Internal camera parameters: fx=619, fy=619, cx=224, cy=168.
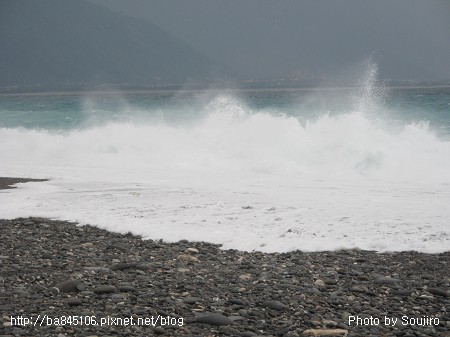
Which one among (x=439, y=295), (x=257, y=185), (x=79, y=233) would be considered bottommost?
(x=439, y=295)

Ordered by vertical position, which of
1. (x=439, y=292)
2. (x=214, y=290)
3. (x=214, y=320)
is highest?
(x=439, y=292)

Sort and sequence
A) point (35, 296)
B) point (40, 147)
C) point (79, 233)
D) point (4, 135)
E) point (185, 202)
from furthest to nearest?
point (4, 135), point (40, 147), point (185, 202), point (79, 233), point (35, 296)

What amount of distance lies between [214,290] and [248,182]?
27.7 feet

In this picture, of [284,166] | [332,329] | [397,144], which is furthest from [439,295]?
[397,144]

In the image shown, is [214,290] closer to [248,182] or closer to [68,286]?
[68,286]

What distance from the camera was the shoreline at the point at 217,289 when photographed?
5.17 metres

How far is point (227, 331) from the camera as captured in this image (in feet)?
16.5

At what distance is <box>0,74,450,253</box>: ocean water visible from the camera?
8.84 m

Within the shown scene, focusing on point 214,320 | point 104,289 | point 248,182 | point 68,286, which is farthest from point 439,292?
Result: point 248,182

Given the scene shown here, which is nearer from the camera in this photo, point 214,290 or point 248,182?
point 214,290

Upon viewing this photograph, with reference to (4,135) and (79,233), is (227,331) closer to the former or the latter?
(79,233)

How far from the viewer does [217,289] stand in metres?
6.05

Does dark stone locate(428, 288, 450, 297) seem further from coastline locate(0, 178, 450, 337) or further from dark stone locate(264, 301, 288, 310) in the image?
dark stone locate(264, 301, 288, 310)

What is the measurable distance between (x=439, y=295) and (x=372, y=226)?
305cm
